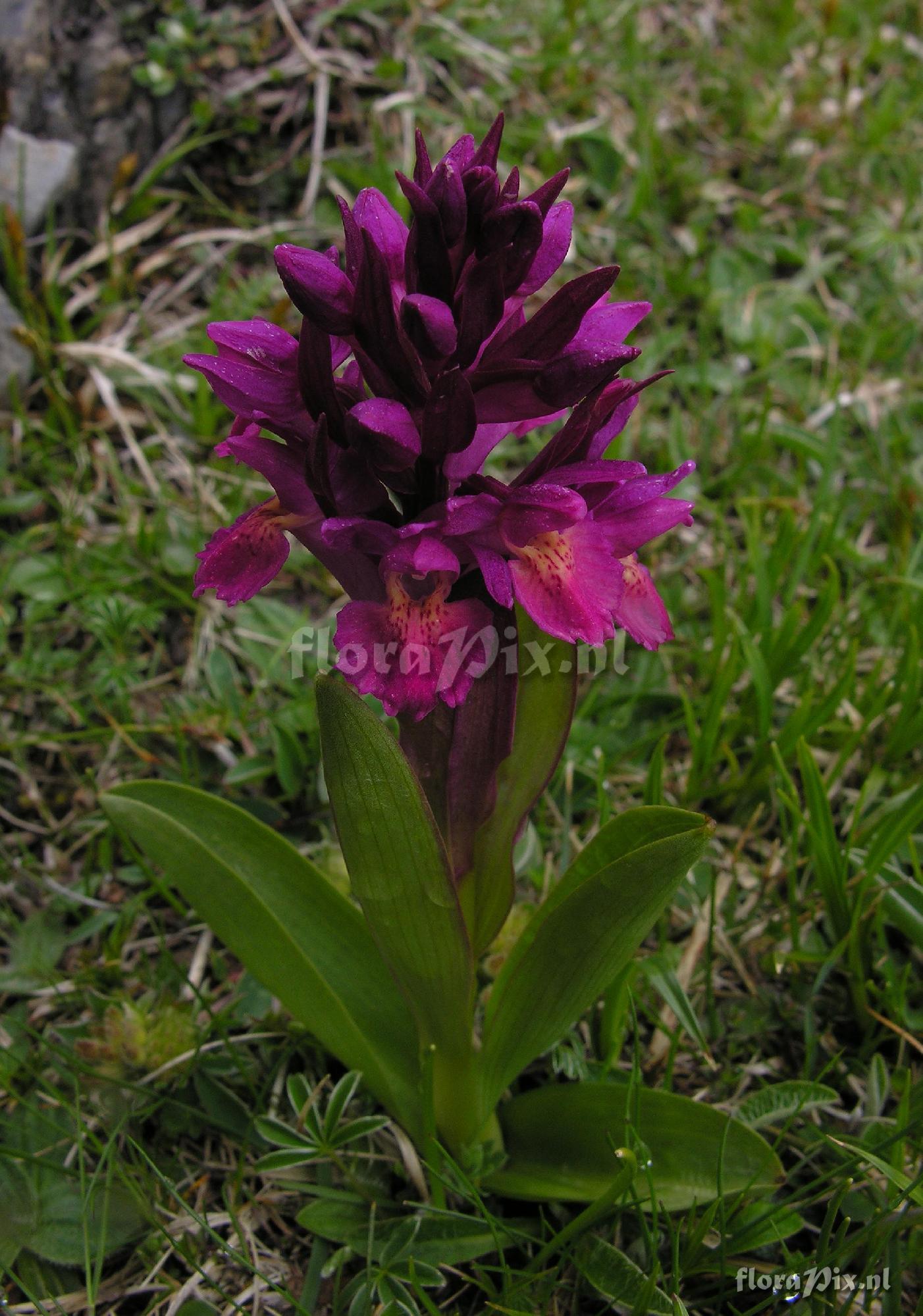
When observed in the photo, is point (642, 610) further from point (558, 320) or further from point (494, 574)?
point (558, 320)

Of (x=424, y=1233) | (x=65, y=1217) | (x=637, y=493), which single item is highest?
(x=637, y=493)

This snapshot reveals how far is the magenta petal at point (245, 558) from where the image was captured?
1.33 meters

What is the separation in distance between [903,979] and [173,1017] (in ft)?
3.94

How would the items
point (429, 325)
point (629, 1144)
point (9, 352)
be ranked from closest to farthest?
point (429, 325) < point (629, 1144) < point (9, 352)

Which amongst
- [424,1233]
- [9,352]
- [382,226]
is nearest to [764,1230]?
[424,1233]

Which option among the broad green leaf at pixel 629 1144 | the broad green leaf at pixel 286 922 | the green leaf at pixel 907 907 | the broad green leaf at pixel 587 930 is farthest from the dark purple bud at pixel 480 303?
the green leaf at pixel 907 907

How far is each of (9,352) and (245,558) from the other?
5.90 ft

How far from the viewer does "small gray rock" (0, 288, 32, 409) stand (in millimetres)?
2736

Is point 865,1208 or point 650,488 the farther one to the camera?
point 865,1208

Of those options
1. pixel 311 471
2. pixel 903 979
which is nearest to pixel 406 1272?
pixel 903 979

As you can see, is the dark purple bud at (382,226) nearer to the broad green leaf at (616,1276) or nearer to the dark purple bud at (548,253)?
the dark purple bud at (548,253)

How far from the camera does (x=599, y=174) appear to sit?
3.56 meters

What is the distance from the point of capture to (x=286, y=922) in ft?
5.34

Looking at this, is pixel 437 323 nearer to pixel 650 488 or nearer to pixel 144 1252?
pixel 650 488
